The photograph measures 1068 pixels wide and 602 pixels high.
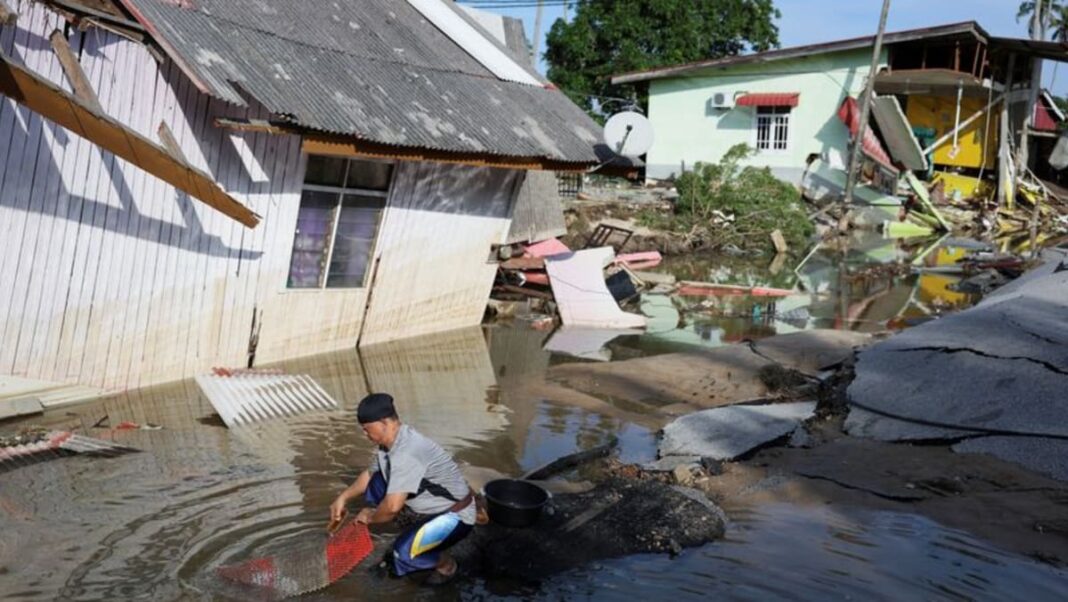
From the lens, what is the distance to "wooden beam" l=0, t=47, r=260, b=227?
770 centimetres

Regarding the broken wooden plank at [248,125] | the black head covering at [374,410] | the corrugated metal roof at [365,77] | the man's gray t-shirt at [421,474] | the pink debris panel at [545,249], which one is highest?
the corrugated metal roof at [365,77]

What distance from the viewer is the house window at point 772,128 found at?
3559cm

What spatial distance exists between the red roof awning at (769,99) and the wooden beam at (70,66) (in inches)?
1154

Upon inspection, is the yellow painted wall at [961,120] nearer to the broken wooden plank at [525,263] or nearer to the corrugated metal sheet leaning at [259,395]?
the broken wooden plank at [525,263]

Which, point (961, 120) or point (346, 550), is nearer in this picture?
point (346, 550)

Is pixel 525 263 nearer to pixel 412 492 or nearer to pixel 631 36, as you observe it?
pixel 412 492

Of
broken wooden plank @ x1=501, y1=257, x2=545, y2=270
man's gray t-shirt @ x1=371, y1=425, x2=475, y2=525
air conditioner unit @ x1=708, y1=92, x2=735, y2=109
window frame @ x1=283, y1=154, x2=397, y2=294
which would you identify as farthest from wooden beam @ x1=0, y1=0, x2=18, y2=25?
air conditioner unit @ x1=708, y1=92, x2=735, y2=109

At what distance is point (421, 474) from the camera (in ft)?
18.3

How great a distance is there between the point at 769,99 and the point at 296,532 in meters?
31.1

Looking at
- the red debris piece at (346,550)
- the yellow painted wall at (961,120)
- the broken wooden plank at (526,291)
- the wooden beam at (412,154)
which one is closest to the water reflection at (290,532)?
the red debris piece at (346,550)

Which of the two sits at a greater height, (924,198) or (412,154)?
(924,198)

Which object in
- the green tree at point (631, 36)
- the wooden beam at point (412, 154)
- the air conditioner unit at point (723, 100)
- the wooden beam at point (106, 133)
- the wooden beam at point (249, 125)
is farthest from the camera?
the green tree at point (631, 36)

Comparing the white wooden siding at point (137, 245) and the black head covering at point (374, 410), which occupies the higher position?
the white wooden siding at point (137, 245)

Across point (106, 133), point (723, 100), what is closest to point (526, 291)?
point (106, 133)
